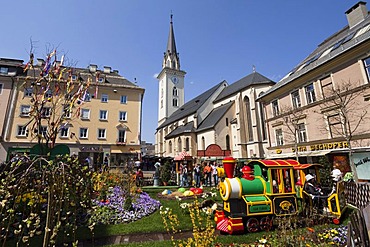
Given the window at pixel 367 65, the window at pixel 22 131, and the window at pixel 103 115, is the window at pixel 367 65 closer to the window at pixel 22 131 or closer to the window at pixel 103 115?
the window at pixel 103 115

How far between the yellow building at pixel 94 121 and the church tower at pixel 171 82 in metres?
28.5

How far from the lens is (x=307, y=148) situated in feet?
61.1

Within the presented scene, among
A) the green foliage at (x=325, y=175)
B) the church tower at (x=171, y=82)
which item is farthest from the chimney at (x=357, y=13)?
the church tower at (x=171, y=82)

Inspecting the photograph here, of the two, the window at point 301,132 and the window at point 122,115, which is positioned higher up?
the window at point 122,115

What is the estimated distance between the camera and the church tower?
193ft

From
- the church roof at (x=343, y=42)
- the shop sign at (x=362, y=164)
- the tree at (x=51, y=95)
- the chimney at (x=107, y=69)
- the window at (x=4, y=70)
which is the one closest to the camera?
the tree at (x=51, y=95)

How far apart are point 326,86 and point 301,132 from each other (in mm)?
4942

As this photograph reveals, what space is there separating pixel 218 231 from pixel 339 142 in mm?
14808

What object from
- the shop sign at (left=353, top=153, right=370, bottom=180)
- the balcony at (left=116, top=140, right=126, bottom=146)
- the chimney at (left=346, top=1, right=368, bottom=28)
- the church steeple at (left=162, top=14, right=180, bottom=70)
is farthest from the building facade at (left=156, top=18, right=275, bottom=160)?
the church steeple at (left=162, top=14, right=180, bottom=70)

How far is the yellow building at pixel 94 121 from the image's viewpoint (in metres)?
25.0

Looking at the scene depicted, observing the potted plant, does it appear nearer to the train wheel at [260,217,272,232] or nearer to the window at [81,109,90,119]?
the train wheel at [260,217,272,232]

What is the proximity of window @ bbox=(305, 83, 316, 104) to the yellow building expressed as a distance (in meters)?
21.3

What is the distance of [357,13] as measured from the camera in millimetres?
19406

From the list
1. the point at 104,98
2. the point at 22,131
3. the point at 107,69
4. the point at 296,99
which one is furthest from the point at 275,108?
the point at 22,131
